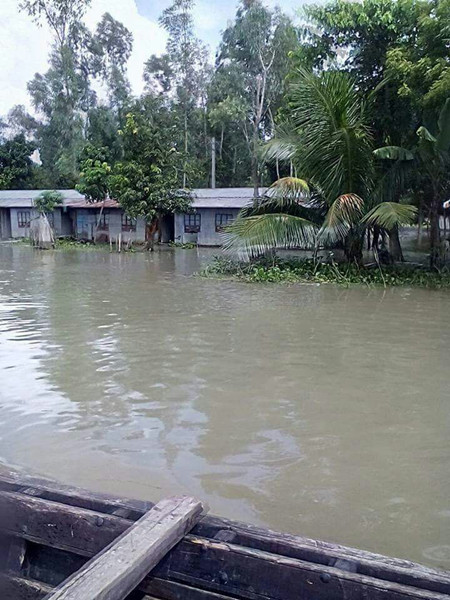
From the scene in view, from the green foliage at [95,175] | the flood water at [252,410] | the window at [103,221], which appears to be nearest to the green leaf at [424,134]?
the flood water at [252,410]

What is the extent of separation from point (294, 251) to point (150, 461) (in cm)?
2065

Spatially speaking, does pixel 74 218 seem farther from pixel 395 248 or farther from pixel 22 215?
pixel 395 248

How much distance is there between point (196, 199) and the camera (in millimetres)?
28938

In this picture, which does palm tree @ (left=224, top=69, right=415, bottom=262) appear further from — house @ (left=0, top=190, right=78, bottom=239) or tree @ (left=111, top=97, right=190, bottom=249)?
house @ (left=0, top=190, right=78, bottom=239)

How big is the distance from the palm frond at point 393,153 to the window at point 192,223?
1491 cm

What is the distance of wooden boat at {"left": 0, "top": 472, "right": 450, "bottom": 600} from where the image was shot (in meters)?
2.18

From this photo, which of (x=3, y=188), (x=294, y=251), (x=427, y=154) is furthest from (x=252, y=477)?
(x=3, y=188)

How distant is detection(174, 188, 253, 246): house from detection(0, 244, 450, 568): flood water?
16.5m

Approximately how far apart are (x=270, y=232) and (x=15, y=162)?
28.8m

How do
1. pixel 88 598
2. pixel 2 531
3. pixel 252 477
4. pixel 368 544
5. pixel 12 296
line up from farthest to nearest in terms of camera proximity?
1. pixel 12 296
2. pixel 252 477
3. pixel 368 544
4. pixel 2 531
5. pixel 88 598

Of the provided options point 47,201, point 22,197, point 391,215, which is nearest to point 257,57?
point 47,201

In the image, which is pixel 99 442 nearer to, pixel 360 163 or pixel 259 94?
pixel 360 163

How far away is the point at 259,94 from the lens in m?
33.7

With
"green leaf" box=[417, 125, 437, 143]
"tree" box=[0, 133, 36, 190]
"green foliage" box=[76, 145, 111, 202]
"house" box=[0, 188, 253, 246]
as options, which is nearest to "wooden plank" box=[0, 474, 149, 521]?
"green leaf" box=[417, 125, 437, 143]
